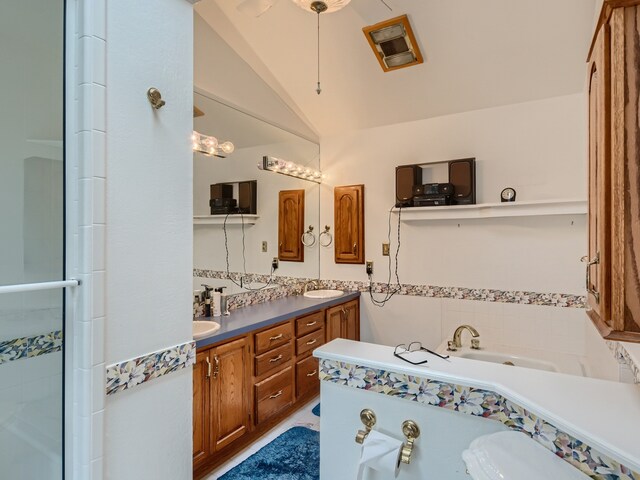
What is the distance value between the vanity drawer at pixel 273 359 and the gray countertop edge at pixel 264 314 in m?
0.22

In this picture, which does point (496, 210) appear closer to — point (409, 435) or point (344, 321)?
point (344, 321)

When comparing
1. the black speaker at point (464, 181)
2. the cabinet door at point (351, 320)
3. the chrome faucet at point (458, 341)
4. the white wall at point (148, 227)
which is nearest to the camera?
the white wall at point (148, 227)

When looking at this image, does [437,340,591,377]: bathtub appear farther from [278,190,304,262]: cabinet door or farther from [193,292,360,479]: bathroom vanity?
[278,190,304,262]: cabinet door

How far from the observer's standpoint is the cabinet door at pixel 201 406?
2.05m

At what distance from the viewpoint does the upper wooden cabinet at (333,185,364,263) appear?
3.78m

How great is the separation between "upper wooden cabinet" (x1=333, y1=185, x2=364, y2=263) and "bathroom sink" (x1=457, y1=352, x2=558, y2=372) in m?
1.42

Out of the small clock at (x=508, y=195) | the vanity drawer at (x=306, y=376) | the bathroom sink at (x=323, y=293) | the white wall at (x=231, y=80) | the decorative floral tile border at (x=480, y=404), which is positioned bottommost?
the vanity drawer at (x=306, y=376)

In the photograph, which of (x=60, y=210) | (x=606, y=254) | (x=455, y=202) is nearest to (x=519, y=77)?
(x=455, y=202)

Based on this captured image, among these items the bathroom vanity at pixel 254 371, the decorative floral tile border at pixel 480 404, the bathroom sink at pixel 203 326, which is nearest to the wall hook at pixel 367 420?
the decorative floral tile border at pixel 480 404

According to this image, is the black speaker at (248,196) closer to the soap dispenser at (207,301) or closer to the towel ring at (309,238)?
the towel ring at (309,238)

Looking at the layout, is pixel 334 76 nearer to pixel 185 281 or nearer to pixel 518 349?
pixel 185 281

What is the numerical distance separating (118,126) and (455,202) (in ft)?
8.68

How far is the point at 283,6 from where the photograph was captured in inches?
109

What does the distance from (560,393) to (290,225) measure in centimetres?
290
